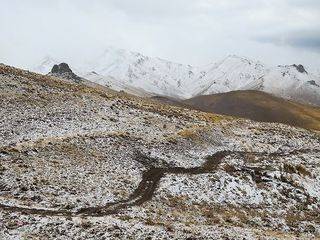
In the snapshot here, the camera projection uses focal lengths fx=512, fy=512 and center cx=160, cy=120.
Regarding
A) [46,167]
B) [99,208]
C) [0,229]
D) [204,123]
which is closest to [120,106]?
[204,123]

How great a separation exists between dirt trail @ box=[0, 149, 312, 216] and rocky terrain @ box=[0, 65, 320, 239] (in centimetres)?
11

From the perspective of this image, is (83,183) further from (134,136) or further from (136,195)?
(134,136)

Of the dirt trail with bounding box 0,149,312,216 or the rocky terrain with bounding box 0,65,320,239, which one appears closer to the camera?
the rocky terrain with bounding box 0,65,320,239

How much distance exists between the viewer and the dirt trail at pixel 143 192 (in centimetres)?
3862

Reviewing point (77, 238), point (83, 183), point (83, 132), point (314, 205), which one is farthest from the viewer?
point (83, 132)

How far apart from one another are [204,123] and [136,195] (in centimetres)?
3435

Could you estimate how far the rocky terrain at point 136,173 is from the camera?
3697 centimetres

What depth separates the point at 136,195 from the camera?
151 feet

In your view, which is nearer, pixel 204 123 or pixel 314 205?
pixel 314 205

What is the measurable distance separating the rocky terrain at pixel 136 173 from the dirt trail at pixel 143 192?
0.11 metres

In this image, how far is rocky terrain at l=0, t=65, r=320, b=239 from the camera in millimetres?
36969

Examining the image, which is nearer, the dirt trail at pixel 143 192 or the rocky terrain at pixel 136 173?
the rocky terrain at pixel 136 173

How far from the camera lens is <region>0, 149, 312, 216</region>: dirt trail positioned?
3862cm

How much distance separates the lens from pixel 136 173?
51.7 m
